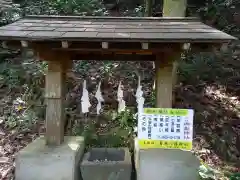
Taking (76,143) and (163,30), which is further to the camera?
(76,143)

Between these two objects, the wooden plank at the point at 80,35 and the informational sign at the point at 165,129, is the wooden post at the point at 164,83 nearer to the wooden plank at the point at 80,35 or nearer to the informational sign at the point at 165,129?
the informational sign at the point at 165,129

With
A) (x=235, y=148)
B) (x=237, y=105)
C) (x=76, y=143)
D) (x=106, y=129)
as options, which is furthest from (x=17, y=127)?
(x=237, y=105)

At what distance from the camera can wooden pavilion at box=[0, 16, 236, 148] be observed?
3611 millimetres

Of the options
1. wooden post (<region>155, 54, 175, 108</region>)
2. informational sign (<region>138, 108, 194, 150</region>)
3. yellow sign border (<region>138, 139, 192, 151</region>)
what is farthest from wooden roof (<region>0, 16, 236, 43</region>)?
yellow sign border (<region>138, 139, 192, 151</region>)

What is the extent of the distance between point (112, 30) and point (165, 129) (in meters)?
1.42

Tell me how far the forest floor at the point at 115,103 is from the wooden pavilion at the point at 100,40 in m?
1.55

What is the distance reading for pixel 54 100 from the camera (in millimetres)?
4344

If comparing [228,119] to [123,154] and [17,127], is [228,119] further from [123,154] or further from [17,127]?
[17,127]

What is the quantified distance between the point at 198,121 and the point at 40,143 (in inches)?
134

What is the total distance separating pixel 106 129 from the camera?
6195 mm

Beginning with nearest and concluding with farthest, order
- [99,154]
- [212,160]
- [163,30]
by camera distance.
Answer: [163,30], [99,154], [212,160]

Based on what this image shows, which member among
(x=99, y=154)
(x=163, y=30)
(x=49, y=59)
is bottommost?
A: (x=99, y=154)

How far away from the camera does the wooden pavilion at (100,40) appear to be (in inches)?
142

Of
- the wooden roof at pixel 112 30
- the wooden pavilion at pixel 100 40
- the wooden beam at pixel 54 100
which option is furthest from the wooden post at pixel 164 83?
the wooden beam at pixel 54 100
